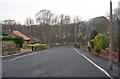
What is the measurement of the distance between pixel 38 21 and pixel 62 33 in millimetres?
20779

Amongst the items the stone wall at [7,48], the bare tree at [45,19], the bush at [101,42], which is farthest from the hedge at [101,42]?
the bare tree at [45,19]

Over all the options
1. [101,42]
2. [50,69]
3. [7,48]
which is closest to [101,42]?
[101,42]

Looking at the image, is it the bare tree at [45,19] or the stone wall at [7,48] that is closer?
the stone wall at [7,48]

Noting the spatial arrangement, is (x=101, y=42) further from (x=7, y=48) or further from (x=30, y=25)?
(x=30, y=25)

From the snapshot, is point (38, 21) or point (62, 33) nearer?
point (38, 21)

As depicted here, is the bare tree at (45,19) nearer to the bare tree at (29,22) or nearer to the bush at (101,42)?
the bare tree at (29,22)

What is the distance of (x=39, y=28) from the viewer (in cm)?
10181

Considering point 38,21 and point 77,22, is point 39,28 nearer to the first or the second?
point 38,21

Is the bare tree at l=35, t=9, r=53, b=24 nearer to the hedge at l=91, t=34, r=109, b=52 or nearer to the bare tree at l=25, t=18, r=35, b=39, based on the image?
the bare tree at l=25, t=18, r=35, b=39

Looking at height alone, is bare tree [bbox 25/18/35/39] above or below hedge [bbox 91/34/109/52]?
above

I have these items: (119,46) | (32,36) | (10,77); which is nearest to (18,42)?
(119,46)

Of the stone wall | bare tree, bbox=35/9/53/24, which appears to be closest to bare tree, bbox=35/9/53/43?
bare tree, bbox=35/9/53/24

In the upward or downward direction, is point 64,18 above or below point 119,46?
above

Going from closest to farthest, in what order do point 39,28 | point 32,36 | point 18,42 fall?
point 18,42
point 39,28
point 32,36
